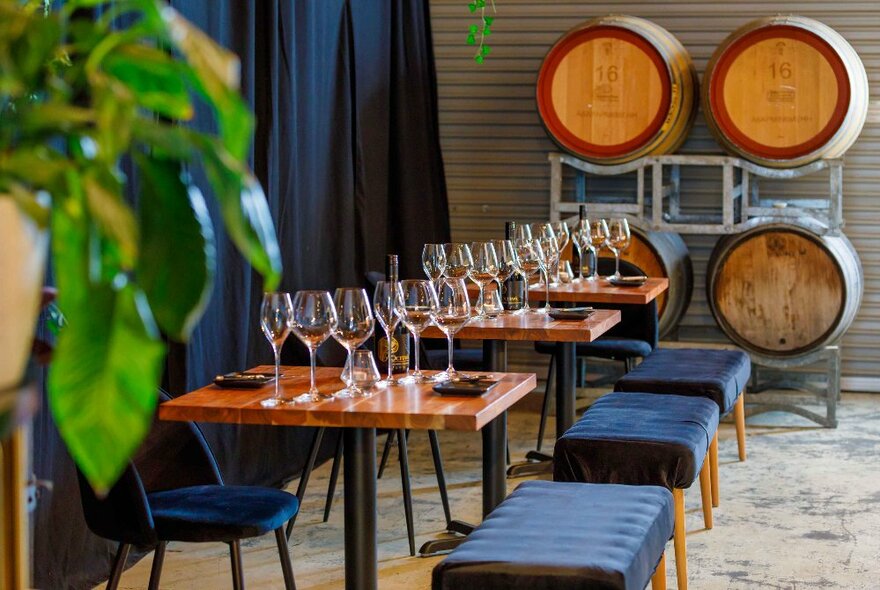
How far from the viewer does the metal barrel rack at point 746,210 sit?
6055mm

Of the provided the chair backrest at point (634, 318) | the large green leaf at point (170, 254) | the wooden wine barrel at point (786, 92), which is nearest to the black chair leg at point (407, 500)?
the chair backrest at point (634, 318)

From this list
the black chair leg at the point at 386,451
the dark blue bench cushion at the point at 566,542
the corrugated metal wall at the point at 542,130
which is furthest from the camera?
the corrugated metal wall at the point at 542,130

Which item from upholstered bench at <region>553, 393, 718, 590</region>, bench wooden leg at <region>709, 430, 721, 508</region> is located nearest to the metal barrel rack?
bench wooden leg at <region>709, 430, 721, 508</region>

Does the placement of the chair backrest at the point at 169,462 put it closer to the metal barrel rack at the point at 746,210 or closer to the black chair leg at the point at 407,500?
the black chair leg at the point at 407,500

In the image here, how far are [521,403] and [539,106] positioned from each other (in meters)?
1.67

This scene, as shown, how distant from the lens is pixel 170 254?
86cm

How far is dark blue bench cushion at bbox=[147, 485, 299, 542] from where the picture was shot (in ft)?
9.22

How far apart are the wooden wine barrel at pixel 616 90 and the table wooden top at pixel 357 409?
11.2ft

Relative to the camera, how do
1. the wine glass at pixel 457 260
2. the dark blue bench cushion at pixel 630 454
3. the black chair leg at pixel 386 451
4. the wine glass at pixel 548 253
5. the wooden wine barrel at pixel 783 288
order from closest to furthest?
1. the dark blue bench cushion at pixel 630 454
2. the wine glass at pixel 457 260
3. the wine glass at pixel 548 253
4. the black chair leg at pixel 386 451
5. the wooden wine barrel at pixel 783 288

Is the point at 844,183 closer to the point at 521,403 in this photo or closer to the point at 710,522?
the point at 521,403

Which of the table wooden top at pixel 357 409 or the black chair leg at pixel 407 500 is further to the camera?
the black chair leg at pixel 407 500

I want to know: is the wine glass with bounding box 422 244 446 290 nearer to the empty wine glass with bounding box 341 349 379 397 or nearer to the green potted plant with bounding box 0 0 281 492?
the empty wine glass with bounding box 341 349 379 397

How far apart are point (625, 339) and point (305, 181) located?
174 cm

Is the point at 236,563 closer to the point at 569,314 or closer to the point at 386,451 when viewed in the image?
the point at 569,314
